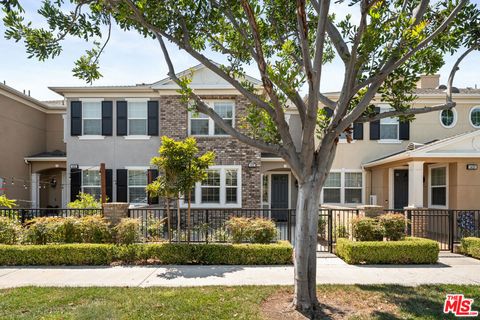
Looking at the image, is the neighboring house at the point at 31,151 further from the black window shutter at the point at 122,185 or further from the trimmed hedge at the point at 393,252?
the trimmed hedge at the point at 393,252

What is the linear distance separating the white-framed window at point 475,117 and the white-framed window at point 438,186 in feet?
12.6

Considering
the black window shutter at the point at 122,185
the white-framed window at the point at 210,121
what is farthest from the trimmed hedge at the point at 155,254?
the white-framed window at the point at 210,121

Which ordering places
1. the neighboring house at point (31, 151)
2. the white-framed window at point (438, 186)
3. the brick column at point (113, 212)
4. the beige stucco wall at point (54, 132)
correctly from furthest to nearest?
1. the beige stucco wall at point (54, 132)
2. the neighboring house at point (31, 151)
3. the white-framed window at point (438, 186)
4. the brick column at point (113, 212)

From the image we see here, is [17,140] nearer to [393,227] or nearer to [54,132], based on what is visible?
[54,132]

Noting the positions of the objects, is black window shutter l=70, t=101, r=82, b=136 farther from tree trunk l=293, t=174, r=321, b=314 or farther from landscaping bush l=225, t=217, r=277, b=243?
tree trunk l=293, t=174, r=321, b=314

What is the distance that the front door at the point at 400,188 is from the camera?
14828 mm

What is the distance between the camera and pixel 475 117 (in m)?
15.2

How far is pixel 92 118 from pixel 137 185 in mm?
3535

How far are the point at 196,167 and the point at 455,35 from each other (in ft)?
20.3

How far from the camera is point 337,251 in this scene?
895cm

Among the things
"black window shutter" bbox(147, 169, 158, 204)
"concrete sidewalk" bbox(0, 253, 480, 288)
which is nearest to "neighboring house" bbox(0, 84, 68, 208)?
"black window shutter" bbox(147, 169, 158, 204)

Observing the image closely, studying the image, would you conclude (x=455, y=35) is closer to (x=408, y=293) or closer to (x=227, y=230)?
→ (x=408, y=293)
